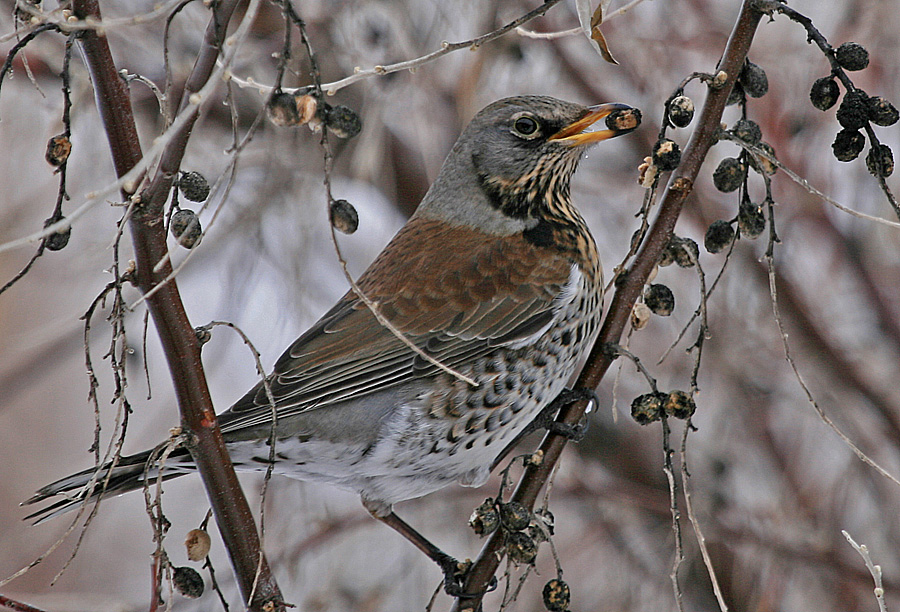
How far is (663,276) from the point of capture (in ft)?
12.3

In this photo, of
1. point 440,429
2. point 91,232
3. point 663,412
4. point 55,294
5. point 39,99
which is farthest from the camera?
point 55,294

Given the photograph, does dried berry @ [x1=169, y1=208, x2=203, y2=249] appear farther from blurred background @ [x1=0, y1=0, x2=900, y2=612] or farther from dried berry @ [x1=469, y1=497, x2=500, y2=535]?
blurred background @ [x1=0, y1=0, x2=900, y2=612]

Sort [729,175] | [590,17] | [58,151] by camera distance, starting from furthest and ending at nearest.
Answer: [729,175]
[58,151]
[590,17]

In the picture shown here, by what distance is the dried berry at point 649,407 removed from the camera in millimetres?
2090

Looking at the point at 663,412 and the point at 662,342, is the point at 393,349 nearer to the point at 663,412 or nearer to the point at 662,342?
the point at 663,412

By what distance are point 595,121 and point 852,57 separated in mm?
1026

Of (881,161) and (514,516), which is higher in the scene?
(881,161)

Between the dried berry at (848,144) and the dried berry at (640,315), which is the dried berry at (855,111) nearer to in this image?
the dried berry at (848,144)

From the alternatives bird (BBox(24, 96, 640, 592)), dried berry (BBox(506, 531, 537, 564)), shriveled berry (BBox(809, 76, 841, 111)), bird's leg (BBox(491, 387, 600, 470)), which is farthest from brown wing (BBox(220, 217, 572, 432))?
shriveled berry (BBox(809, 76, 841, 111))

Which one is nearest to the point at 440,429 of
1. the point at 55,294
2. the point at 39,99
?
the point at 39,99

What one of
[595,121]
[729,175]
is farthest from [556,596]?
[595,121]

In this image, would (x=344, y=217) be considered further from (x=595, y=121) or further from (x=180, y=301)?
(x=595, y=121)

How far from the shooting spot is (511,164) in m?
3.12

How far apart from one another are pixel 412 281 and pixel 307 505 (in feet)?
3.32
